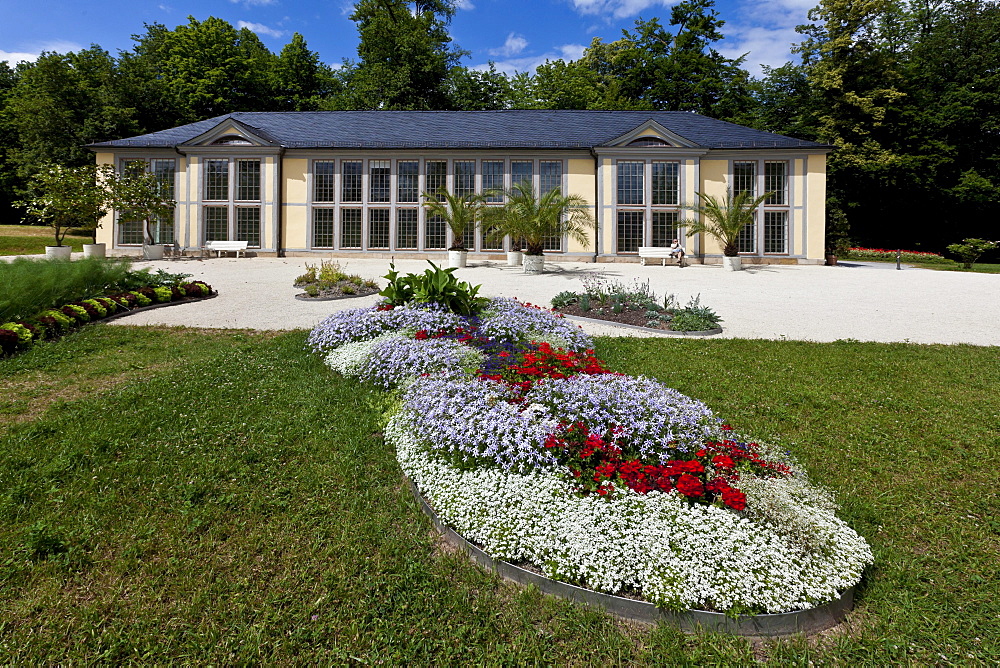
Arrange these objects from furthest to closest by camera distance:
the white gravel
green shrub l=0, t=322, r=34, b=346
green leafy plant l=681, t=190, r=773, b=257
→ 1. green leafy plant l=681, t=190, r=773, b=257
2. the white gravel
3. green shrub l=0, t=322, r=34, b=346

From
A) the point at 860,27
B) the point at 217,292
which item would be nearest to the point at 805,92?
the point at 860,27

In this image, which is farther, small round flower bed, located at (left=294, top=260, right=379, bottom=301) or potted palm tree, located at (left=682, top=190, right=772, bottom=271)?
potted palm tree, located at (left=682, top=190, right=772, bottom=271)

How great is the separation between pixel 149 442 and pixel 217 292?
10358 mm

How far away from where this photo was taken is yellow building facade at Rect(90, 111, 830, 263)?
26156mm

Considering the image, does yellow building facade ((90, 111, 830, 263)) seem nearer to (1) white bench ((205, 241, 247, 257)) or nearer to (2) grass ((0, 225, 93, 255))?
(1) white bench ((205, 241, 247, 257))

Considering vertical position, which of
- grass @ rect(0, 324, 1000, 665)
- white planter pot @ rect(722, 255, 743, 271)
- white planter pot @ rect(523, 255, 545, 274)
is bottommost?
grass @ rect(0, 324, 1000, 665)

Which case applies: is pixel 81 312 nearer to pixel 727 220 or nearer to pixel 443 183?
pixel 443 183

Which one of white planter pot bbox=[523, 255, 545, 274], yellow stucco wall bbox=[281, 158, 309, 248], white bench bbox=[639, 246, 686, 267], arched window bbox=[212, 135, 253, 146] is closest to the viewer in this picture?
white planter pot bbox=[523, 255, 545, 274]

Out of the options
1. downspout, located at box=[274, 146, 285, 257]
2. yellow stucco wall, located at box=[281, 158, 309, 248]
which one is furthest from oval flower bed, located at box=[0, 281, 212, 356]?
yellow stucco wall, located at box=[281, 158, 309, 248]

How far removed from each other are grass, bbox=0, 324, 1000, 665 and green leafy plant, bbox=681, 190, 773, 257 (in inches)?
732

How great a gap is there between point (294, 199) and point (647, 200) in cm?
1704

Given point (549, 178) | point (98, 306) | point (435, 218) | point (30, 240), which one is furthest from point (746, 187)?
point (30, 240)

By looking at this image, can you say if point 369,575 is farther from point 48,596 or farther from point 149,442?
point 149,442

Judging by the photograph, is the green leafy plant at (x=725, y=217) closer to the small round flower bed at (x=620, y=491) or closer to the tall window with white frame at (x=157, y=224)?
the small round flower bed at (x=620, y=491)
